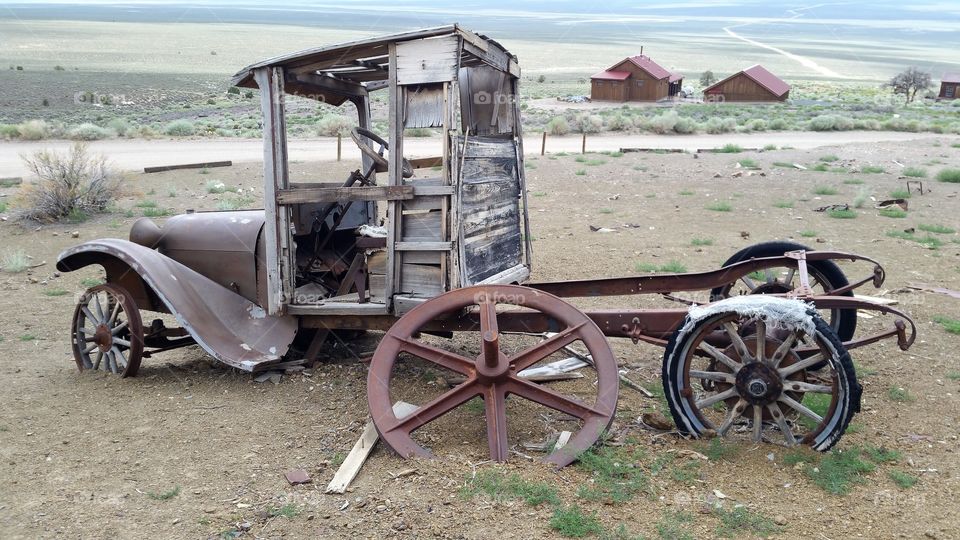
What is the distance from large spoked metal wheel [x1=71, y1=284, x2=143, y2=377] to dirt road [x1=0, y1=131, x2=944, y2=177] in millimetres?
14513

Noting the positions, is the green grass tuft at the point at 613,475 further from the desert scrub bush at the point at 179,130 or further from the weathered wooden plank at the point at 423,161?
the desert scrub bush at the point at 179,130

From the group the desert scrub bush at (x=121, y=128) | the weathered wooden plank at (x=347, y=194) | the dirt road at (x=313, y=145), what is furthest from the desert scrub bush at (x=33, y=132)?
the weathered wooden plank at (x=347, y=194)

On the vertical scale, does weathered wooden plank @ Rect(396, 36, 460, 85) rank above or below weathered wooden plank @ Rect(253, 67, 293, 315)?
above

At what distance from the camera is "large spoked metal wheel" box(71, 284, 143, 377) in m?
5.66

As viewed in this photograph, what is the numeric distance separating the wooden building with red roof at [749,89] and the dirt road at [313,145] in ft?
62.1

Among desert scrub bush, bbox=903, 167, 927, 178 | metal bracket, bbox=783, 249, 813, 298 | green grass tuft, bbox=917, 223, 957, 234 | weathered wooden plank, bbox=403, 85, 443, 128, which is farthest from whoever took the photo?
desert scrub bush, bbox=903, 167, 927, 178

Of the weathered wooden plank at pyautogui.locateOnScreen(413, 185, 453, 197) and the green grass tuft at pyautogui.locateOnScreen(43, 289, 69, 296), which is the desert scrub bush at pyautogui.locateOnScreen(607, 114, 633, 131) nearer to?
the green grass tuft at pyautogui.locateOnScreen(43, 289, 69, 296)

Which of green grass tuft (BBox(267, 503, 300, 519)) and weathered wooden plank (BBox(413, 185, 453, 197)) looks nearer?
green grass tuft (BBox(267, 503, 300, 519))

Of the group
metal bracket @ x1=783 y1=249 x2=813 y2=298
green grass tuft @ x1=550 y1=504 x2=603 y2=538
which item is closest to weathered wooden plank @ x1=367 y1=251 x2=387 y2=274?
metal bracket @ x1=783 y1=249 x2=813 y2=298

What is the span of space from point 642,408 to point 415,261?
6.01ft

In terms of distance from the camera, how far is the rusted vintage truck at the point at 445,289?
419 centimetres

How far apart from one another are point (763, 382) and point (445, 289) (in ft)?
6.96

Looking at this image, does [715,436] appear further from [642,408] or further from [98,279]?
[98,279]

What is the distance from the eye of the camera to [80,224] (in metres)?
12.1
